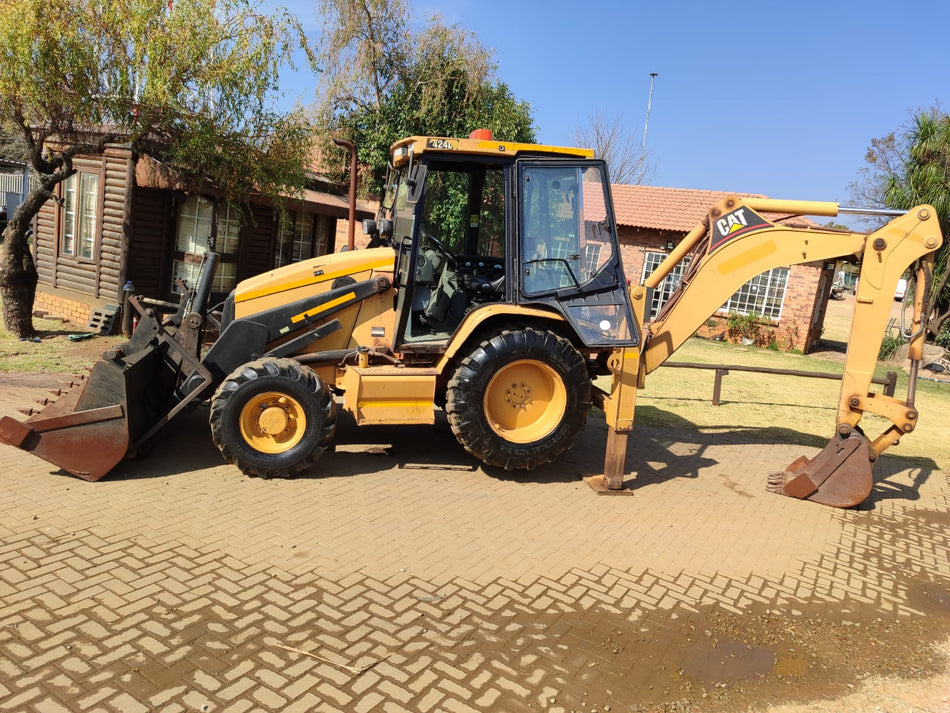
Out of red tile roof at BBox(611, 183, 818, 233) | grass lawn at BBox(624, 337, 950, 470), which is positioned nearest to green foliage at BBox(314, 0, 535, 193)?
red tile roof at BBox(611, 183, 818, 233)

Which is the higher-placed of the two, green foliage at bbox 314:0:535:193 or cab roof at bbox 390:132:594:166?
green foliage at bbox 314:0:535:193

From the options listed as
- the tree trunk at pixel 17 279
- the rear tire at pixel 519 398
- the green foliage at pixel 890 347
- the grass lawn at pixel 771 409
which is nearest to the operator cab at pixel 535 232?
the rear tire at pixel 519 398

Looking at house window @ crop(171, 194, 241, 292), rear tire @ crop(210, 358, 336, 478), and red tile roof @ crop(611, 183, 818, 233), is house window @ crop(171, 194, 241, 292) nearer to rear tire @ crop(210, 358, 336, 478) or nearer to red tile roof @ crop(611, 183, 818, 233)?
rear tire @ crop(210, 358, 336, 478)

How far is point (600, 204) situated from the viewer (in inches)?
240

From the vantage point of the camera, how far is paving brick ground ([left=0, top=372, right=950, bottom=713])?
3.24 m

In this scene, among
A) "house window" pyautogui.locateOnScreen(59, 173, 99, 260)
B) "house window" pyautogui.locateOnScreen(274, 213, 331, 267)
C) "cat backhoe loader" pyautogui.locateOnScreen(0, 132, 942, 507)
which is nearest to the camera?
"cat backhoe loader" pyautogui.locateOnScreen(0, 132, 942, 507)

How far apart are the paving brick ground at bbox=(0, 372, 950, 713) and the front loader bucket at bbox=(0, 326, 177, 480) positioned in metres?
0.21

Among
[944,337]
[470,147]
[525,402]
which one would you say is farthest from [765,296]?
[470,147]

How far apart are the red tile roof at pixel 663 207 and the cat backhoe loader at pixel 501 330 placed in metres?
14.3

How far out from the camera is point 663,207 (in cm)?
2123

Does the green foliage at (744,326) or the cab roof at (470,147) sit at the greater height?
the cab roof at (470,147)

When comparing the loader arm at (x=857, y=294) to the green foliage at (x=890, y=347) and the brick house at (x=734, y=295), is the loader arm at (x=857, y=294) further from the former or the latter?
the green foliage at (x=890, y=347)

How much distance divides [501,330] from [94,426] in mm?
3282

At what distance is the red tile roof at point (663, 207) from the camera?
66.7 feet
